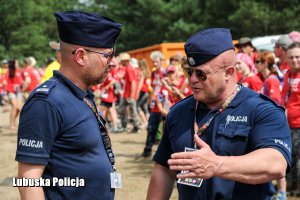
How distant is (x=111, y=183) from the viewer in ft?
10.6

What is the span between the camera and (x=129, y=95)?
583 inches

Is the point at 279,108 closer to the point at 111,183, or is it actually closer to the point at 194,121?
the point at 194,121

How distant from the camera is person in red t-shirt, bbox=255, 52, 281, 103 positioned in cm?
728

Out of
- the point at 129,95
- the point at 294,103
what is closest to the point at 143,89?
the point at 129,95

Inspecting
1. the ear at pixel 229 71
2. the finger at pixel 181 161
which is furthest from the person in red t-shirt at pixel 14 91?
the finger at pixel 181 161

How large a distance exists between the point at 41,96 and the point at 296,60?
14.8ft

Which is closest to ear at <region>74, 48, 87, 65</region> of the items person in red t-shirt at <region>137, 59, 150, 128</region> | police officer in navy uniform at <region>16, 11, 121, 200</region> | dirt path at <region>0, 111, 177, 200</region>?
police officer in navy uniform at <region>16, 11, 121, 200</region>

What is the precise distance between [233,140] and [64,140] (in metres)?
0.93

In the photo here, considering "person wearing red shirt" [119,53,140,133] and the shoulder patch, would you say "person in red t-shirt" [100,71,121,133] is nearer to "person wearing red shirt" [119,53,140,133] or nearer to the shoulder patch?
"person wearing red shirt" [119,53,140,133]

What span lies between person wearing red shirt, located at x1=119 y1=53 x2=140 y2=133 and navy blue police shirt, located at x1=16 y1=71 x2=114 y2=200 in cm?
1119

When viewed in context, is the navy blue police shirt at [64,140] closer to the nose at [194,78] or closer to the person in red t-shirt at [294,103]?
the nose at [194,78]

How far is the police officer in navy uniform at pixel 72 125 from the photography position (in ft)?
9.54

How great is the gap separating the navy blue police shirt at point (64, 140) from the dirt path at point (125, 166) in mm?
4462

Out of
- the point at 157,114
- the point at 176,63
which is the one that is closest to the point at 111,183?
the point at 157,114
